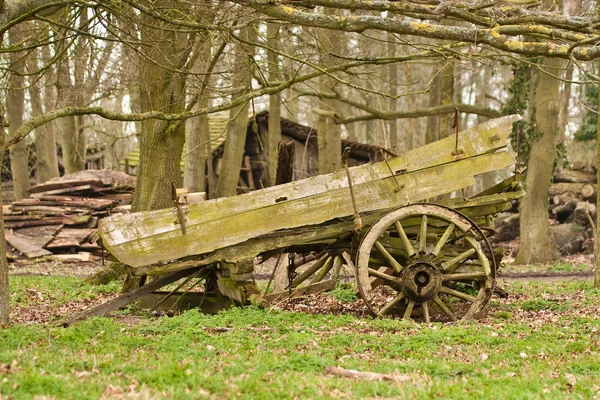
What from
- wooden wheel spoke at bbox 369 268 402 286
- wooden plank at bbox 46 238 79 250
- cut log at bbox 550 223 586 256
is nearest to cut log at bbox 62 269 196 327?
wooden wheel spoke at bbox 369 268 402 286

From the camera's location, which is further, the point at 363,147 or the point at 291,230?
the point at 363,147

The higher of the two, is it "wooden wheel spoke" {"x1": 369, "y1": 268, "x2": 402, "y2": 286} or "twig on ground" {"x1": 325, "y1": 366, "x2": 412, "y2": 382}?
"wooden wheel spoke" {"x1": 369, "y1": 268, "x2": 402, "y2": 286}

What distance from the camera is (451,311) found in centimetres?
902

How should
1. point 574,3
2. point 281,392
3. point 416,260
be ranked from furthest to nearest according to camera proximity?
point 574,3 < point 416,260 < point 281,392

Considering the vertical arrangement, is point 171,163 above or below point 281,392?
above

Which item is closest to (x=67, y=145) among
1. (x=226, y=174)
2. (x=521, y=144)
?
(x=226, y=174)

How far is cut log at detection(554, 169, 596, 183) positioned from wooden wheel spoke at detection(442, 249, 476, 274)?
17164mm

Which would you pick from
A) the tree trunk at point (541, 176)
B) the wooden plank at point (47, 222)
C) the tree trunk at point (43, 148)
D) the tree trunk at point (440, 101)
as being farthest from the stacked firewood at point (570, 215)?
the tree trunk at point (43, 148)

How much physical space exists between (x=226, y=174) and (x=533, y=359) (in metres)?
16.0

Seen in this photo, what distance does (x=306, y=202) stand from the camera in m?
8.74

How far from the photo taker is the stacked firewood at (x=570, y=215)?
20922 mm

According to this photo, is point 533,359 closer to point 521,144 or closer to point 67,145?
point 521,144

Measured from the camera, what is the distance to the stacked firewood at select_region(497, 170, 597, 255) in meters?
20.9

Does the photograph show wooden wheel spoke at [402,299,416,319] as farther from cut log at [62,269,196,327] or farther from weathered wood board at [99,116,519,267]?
cut log at [62,269,196,327]
